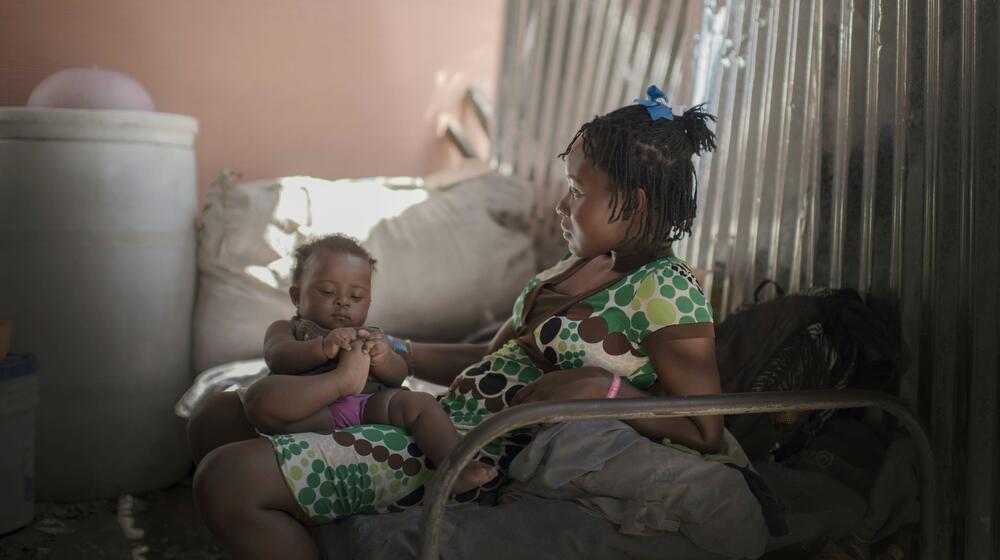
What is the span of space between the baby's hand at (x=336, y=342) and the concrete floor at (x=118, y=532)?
45.4 inches

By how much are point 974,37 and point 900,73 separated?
0.65 ft

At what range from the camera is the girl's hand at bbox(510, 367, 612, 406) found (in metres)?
1.64

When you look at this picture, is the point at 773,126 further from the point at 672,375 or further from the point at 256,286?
the point at 256,286

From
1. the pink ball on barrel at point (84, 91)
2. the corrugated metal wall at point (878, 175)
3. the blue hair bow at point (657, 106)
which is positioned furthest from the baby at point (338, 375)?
the pink ball on barrel at point (84, 91)

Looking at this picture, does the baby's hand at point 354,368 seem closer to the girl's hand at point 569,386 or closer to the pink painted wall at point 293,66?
the girl's hand at point 569,386

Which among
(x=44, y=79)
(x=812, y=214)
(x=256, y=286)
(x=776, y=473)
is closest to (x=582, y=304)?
(x=776, y=473)

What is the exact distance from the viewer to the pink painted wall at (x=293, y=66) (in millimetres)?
3404

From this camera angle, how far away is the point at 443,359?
2160 millimetres

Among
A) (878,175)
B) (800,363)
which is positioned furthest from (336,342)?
(878,175)

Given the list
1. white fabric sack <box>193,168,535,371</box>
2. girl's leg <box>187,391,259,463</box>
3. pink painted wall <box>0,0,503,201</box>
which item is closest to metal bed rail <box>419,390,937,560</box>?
girl's leg <box>187,391,259,463</box>

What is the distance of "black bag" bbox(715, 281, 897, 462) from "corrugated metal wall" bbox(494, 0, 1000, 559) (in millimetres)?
82

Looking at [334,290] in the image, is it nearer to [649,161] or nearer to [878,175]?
[649,161]

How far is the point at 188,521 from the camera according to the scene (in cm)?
292

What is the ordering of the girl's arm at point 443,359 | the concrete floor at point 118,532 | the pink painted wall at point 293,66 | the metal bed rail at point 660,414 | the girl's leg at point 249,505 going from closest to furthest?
1. the metal bed rail at point 660,414
2. the girl's leg at point 249,505
3. the girl's arm at point 443,359
4. the concrete floor at point 118,532
5. the pink painted wall at point 293,66
